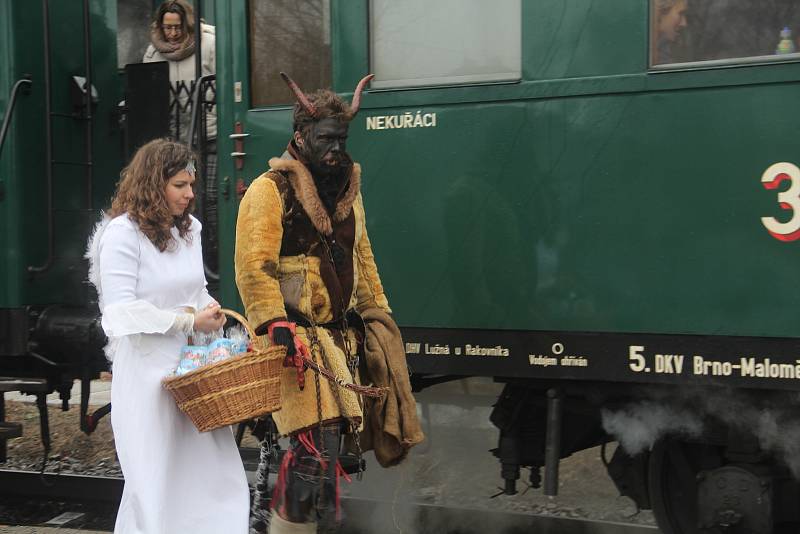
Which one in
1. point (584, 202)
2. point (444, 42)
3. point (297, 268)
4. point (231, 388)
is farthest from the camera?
point (444, 42)

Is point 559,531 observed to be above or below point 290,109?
below

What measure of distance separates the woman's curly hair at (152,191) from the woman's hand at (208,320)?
28 centimetres

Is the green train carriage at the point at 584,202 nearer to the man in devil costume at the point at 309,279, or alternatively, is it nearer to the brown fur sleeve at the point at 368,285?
the brown fur sleeve at the point at 368,285

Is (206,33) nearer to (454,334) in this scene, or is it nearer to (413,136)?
(413,136)

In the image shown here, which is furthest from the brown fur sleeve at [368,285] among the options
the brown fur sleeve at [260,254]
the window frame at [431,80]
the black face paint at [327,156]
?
the window frame at [431,80]

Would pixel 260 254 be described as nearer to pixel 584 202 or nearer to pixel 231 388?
pixel 231 388

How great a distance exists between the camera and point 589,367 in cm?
425

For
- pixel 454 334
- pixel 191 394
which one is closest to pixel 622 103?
pixel 454 334

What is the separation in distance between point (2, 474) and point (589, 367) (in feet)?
14.0

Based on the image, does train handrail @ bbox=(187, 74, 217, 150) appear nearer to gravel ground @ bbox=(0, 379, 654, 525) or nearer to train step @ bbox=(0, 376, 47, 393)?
train step @ bbox=(0, 376, 47, 393)

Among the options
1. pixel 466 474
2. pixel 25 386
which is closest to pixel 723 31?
pixel 466 474

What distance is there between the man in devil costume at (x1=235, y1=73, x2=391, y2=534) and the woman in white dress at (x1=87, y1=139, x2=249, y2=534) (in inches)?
9.6

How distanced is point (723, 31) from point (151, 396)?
2.58 meters

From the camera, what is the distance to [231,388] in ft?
11.6
